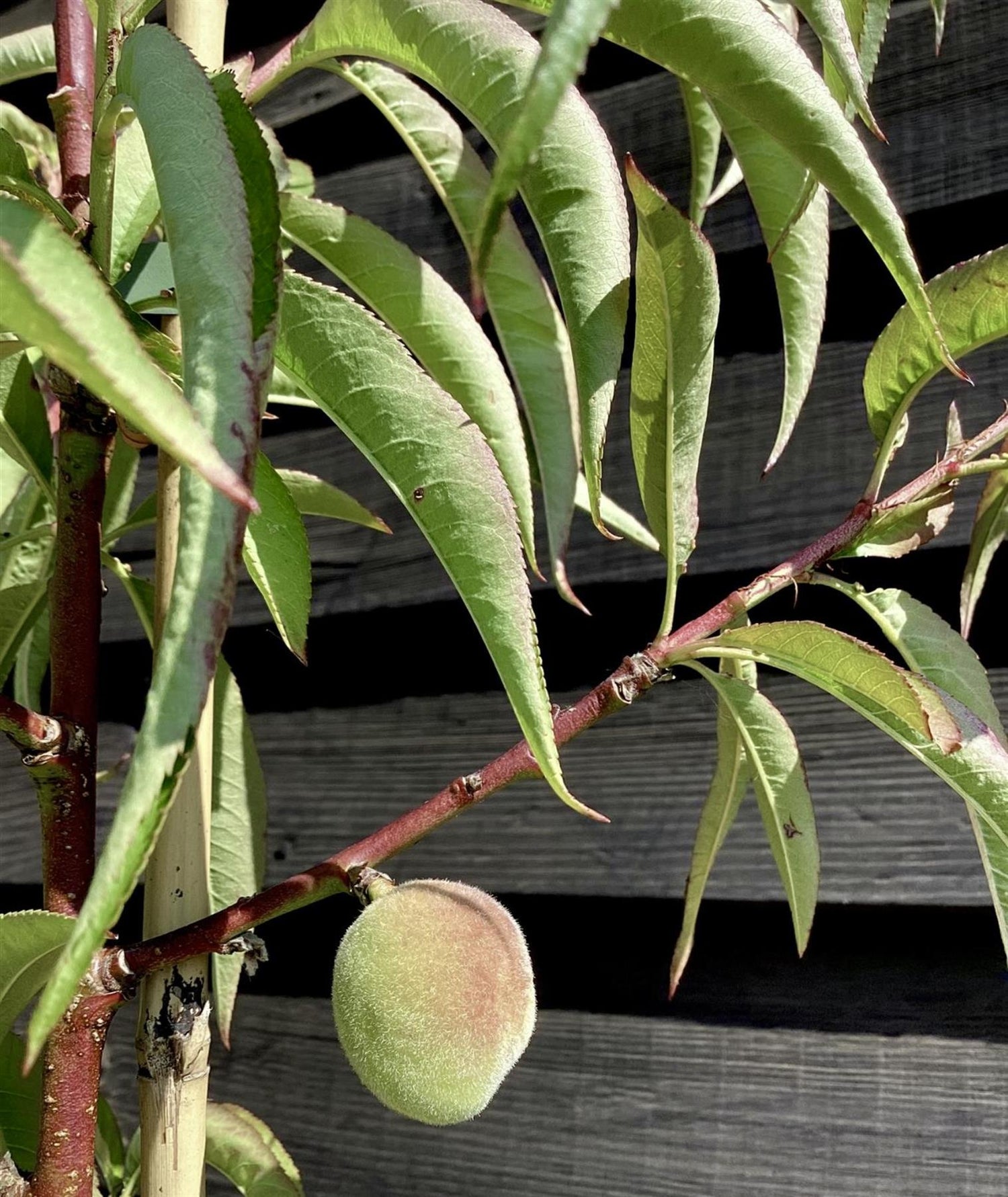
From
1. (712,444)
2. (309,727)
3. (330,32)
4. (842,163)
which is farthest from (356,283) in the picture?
(309,727)

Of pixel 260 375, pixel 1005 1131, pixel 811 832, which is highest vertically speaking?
pixel 260 375

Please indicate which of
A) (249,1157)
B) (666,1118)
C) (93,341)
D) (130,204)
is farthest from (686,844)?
(93,341)

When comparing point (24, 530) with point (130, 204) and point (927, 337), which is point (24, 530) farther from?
point (927, 337)

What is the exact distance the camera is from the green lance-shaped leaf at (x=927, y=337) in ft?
1.57

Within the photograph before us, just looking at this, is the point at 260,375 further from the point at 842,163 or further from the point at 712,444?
the point at 712,444

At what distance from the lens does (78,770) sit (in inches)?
17.1

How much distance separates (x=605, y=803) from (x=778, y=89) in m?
0.63

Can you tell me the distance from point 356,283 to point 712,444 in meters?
0.51

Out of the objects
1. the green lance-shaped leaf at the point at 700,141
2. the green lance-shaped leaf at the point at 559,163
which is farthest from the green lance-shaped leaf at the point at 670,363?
the green lance-shaped leaf at the point at 700,141

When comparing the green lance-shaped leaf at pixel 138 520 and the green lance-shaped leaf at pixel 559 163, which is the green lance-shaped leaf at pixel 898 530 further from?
the green lance-shaped leaf at pixel 138 520

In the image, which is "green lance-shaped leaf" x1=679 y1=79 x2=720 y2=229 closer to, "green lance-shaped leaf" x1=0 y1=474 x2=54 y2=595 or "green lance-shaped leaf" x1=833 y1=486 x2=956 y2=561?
"green lance-shaped leaf" x1=833 y1=486 x2=956 y2=561

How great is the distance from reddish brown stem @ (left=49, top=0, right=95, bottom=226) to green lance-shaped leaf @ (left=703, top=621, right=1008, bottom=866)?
1.08 feet

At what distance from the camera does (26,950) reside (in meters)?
0.41

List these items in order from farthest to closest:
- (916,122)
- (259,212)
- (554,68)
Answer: (916,122) < (259,212) < (554,68)
